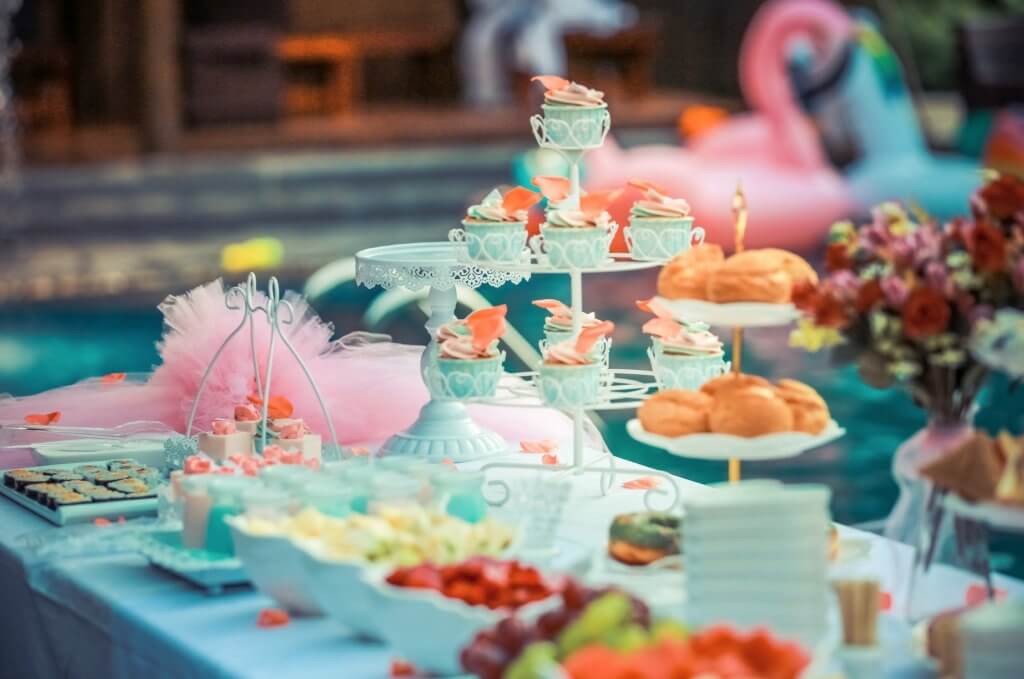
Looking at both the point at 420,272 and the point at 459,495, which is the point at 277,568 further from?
the point at 420,272

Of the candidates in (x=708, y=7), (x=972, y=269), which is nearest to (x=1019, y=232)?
(x=972, y=269)

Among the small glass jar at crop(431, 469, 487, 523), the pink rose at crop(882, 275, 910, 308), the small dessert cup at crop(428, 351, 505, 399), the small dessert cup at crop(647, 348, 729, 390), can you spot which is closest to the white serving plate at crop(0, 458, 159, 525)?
the small dessert cup at crop(428, 351, 505, 399)

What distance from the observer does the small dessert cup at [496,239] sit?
2.74 metres

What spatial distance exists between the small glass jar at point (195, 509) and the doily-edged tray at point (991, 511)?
3.22ft

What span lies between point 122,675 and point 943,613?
1038mm

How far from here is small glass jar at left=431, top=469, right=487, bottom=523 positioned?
2326 mm

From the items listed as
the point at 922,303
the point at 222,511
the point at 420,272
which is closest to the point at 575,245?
the point at 420,272

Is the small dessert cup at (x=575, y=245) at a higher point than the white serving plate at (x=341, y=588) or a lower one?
higher

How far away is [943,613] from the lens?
1.99m

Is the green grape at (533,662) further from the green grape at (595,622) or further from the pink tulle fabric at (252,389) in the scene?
the pink tulle fabric at (252,389)

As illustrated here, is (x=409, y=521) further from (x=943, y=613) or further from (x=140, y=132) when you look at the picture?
(x=140, y=132)

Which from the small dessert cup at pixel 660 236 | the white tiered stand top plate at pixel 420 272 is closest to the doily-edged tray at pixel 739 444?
the small dessert cup at pixel 660 236

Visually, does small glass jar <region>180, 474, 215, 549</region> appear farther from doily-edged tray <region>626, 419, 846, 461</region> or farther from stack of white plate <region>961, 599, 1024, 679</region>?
stack of white plate <region>961, 599, 1024, 679</region>

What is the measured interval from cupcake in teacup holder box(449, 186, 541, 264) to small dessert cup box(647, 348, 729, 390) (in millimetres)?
267
